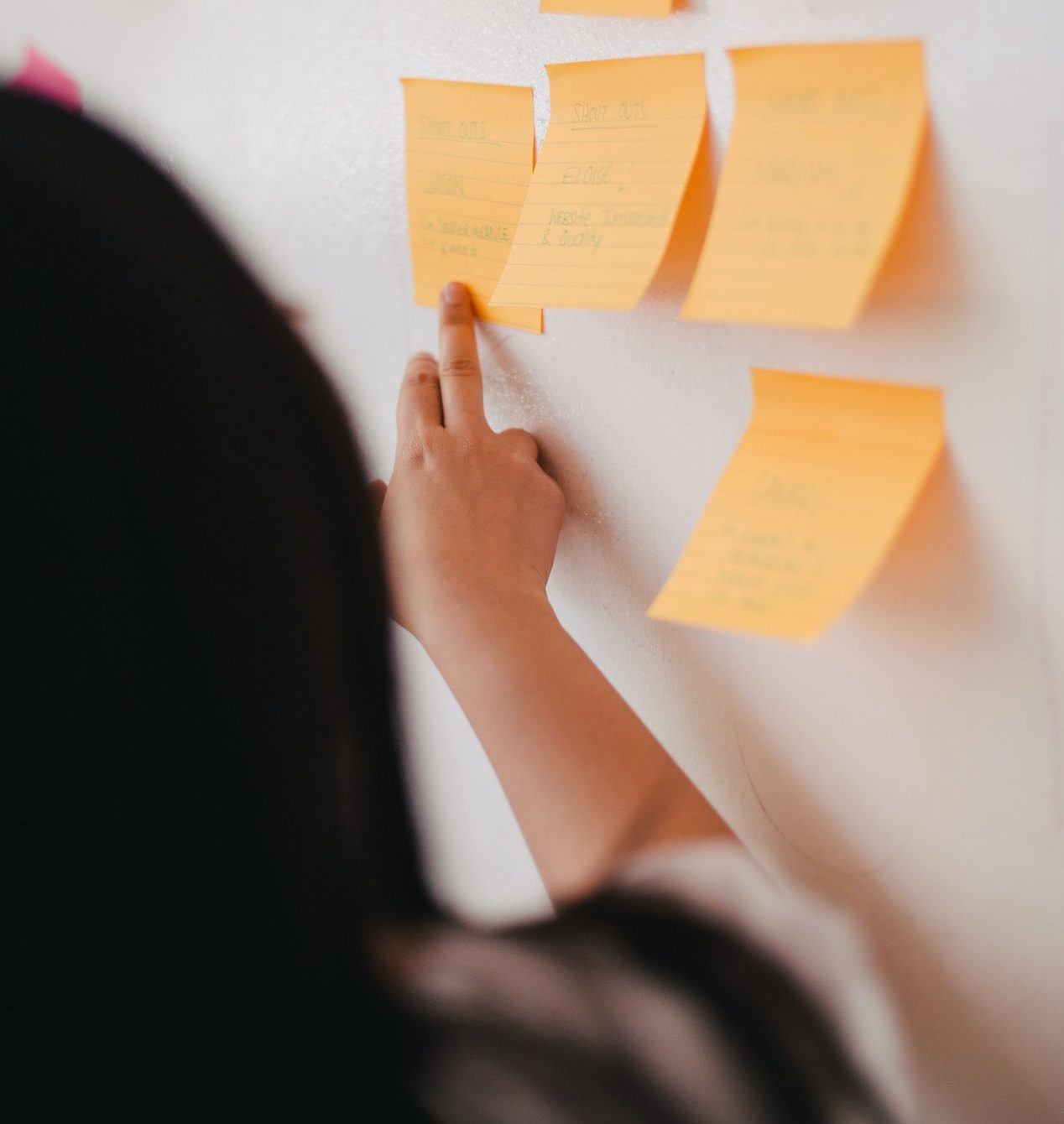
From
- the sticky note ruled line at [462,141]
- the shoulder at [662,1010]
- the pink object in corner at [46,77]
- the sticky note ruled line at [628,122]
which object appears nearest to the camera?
the shoulder at [662,1010]

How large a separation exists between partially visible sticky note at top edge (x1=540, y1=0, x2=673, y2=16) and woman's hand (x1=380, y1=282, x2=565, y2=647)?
0.53 feet

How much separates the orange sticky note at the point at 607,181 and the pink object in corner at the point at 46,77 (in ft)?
1.83

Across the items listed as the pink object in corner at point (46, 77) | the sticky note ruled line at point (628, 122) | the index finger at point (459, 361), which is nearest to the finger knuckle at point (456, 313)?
the index finger at point (459, 361)

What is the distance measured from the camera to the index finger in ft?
2.05

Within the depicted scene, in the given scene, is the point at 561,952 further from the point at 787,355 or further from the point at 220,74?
the point at 220,74

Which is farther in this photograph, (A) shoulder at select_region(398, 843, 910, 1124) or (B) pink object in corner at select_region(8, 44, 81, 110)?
(B) pink object in corner at select_region(8, 44, 81, 110)

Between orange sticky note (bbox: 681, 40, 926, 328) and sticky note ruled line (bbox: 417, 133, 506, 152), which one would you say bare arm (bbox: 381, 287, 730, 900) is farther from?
orange sticky note (bbox: 681, 40, 926, 328)

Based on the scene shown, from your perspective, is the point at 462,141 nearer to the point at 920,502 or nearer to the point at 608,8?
the point at 608,8

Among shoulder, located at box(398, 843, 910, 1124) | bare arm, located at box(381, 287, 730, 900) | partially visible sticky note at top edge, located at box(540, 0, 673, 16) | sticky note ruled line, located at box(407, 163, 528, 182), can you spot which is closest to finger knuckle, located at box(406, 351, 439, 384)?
bare arm, located at box(381, 287, 730, 900)

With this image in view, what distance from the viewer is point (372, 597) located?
1.74ft

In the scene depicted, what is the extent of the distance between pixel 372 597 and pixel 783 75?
297 millimetres

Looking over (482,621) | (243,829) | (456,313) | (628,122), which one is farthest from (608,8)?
(243,829)

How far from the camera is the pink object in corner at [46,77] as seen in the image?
2.97 ft

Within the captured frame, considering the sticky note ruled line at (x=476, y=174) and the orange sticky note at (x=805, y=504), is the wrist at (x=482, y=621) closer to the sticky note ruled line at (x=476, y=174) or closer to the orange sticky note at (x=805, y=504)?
the orange sticky note at (x=805, y=504)
